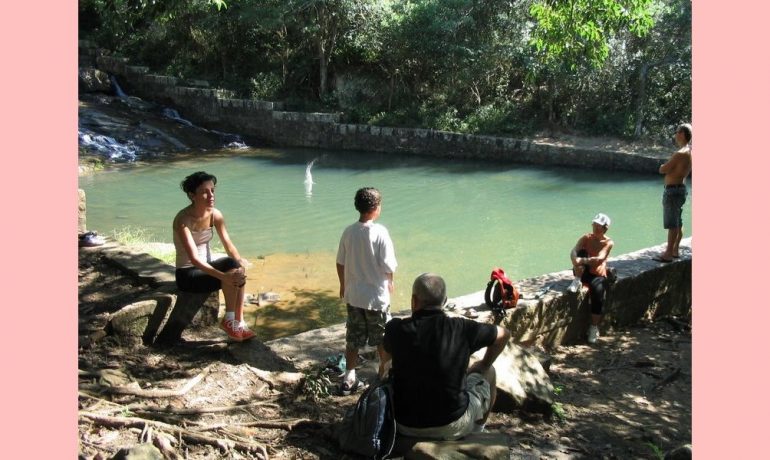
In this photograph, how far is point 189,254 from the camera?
4.46 metres

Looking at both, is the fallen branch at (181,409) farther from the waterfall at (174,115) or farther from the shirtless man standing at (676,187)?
the waterfall at (174,115)

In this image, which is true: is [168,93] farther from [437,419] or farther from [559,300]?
[437,419]

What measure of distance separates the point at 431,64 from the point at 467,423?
17.7 metres

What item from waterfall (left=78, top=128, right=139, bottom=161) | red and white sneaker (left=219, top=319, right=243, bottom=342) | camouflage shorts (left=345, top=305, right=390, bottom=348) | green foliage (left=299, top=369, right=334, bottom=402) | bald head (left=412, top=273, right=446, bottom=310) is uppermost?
waterfall (left=78, top=128, right=139, bottom=161)

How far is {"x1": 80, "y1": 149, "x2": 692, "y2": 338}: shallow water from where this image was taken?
29.1ft

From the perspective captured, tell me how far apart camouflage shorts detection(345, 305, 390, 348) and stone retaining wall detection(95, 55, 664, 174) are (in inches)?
504

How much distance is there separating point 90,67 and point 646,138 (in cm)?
1785

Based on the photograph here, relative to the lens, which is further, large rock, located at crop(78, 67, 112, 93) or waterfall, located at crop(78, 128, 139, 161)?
large rock, located at crop(78, 67, 112, 93)

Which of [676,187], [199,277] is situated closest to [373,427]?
[199,277]

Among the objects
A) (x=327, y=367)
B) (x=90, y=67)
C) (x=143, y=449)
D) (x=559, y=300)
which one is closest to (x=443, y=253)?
(x=559, y=300)

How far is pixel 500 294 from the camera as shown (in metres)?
5.13

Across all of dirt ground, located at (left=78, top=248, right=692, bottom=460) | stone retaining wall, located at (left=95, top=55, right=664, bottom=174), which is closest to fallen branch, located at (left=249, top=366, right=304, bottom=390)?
dirt ground, located at (left=78, top=248, right=692, bottom=460)

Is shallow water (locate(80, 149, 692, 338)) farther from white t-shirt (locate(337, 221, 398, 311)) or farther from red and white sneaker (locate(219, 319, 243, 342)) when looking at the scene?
white t-shirt (locate(337, 221, 398, 311))

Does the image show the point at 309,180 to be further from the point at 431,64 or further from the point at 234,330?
the point at 234,330
